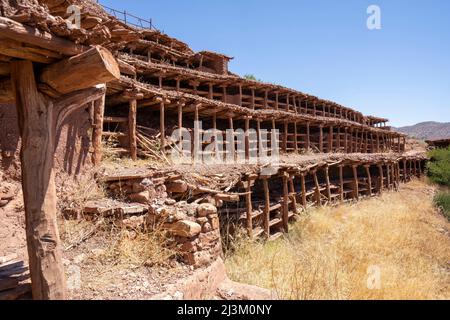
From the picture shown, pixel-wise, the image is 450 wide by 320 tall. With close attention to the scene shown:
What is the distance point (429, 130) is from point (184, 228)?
10945cm

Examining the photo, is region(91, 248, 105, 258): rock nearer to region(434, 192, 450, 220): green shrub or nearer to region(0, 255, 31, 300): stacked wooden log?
region(0, 255, 31, 300): stacked wooden log

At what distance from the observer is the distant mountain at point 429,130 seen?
267 feet

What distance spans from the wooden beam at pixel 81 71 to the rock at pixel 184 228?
2772 millimetres

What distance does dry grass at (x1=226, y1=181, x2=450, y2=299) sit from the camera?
17.6ft

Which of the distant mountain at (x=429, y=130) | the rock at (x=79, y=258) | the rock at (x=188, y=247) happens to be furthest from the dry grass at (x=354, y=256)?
the distant mountain at (x=429, y=130)

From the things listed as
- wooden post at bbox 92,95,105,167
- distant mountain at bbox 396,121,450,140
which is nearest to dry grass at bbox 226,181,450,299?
wooden post at bbox 92,95,105,167

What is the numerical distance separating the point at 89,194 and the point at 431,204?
749 inches

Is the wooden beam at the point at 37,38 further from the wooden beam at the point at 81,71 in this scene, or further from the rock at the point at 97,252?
the rock at the point at 97,252

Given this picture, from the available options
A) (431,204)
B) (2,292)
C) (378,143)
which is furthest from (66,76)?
(378,143)

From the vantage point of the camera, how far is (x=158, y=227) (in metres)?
5.08

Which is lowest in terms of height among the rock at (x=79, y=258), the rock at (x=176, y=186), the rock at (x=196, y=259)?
the rock at (x=196, y=259)

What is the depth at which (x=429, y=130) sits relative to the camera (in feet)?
303
